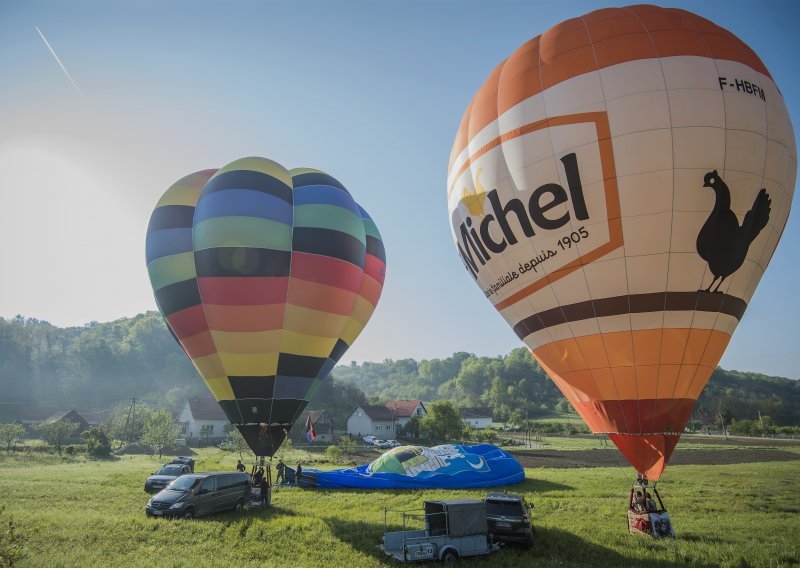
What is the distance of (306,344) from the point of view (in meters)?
15.9

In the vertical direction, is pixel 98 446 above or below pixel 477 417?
above

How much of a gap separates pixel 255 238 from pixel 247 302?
223 centimetres

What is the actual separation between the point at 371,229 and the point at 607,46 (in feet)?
41.1

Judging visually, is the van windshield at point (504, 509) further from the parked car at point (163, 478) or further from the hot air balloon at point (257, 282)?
the parked car at point (163, 478)

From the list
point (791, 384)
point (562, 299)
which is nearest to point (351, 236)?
point (562, 299)

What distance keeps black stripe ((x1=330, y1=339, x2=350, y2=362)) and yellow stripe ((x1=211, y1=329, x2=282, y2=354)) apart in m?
3.14

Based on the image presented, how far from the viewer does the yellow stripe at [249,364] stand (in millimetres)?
15062

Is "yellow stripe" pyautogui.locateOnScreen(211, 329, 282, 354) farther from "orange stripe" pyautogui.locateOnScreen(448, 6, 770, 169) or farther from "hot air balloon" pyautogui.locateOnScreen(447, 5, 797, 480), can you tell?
"orange stripe" pyautogui.locateOnScreen(448, 6, 770, 169)

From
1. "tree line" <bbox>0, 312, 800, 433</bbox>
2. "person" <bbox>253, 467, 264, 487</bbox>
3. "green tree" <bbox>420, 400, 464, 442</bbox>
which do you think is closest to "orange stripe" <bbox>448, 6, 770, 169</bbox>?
"person" <bbox>253, 467, 264, 487</bbox>

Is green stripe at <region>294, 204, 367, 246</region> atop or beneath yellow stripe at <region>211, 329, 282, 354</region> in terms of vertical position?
atop

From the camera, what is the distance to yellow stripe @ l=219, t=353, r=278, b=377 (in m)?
15.1

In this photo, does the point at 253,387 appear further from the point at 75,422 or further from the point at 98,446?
the point at 75,422

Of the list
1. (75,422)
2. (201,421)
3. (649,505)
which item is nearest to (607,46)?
(649,505)

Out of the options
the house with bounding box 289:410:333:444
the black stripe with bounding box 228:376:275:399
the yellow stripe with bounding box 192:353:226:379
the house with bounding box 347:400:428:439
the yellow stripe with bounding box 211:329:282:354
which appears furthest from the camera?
the house with bounding box 347:400:428:439
